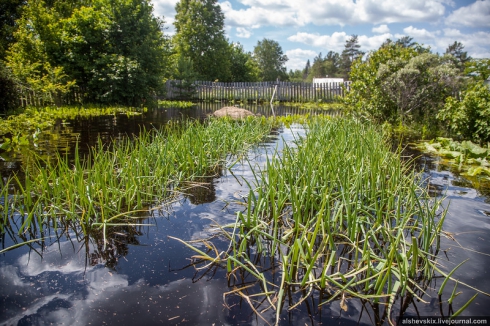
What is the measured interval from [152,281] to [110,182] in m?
1.17

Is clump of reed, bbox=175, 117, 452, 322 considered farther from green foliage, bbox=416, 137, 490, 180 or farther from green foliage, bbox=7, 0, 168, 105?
green foliage, bbox=7, 0, 168, 105

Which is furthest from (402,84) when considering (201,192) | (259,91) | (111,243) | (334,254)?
(259,91)

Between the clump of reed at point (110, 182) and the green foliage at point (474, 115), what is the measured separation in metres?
4.84

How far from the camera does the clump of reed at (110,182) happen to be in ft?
9.07

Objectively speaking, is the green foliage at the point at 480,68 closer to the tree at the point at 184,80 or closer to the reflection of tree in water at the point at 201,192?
the reflection of tree in water at the point at 201,192

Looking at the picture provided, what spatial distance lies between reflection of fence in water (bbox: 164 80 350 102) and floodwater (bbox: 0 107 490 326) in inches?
843

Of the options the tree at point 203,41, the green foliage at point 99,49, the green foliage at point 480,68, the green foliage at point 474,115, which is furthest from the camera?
the tree at point 203,41

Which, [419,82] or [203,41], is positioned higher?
[203,41]

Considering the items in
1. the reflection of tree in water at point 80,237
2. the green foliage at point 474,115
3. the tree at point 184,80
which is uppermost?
the tree at point 184,80

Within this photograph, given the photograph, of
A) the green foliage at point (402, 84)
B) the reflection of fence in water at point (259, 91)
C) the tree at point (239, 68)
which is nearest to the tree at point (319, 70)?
the tree at point (239, 68)

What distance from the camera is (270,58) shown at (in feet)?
203

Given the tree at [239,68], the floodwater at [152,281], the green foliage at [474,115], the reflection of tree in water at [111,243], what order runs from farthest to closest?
the tree at [239,68], the green foliage at [474,115], the reflection of tree in water at [111,243], the floodwater at [152,281]

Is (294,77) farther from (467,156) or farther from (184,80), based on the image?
(467,156)

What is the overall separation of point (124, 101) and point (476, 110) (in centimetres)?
1353
